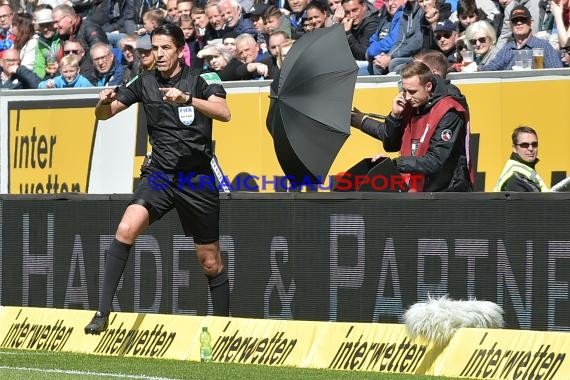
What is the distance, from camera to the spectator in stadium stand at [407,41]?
1386cm

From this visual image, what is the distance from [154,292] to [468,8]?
14.7 ft

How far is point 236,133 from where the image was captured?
13.3 meters

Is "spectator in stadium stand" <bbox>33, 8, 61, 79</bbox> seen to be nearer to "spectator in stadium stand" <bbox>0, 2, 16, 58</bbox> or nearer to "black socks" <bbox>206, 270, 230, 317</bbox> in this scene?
"spectator in stadium stand" <bbox>0, 2, 16, 58</bbox>

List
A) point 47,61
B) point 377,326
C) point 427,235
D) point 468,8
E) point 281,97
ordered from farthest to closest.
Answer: point 47,61 → point 468,8 → point 281,97 → point 427,235 → point 377,326

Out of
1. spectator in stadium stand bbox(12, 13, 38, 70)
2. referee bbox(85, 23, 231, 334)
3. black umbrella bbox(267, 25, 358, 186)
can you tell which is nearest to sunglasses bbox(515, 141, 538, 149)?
black umbrella bbox(267, 25, 358, 186)

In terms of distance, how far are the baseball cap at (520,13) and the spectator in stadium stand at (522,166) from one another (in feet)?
7.01

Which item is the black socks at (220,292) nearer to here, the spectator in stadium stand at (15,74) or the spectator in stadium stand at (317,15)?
the spectator in stadium stand at (317,15)

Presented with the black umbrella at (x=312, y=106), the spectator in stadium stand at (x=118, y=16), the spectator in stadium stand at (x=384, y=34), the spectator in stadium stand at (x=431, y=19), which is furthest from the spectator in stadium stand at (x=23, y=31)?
the black umbrella at (x=312, y=106)

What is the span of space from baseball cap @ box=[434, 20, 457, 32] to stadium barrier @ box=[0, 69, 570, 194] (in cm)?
157

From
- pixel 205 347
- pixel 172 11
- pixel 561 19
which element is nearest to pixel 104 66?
pixel 172 11

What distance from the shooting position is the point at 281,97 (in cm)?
1095

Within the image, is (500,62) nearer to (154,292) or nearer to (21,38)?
(154,292)

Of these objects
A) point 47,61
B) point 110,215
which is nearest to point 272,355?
point 110,215

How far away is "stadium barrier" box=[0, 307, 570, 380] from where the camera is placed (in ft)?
28.2
